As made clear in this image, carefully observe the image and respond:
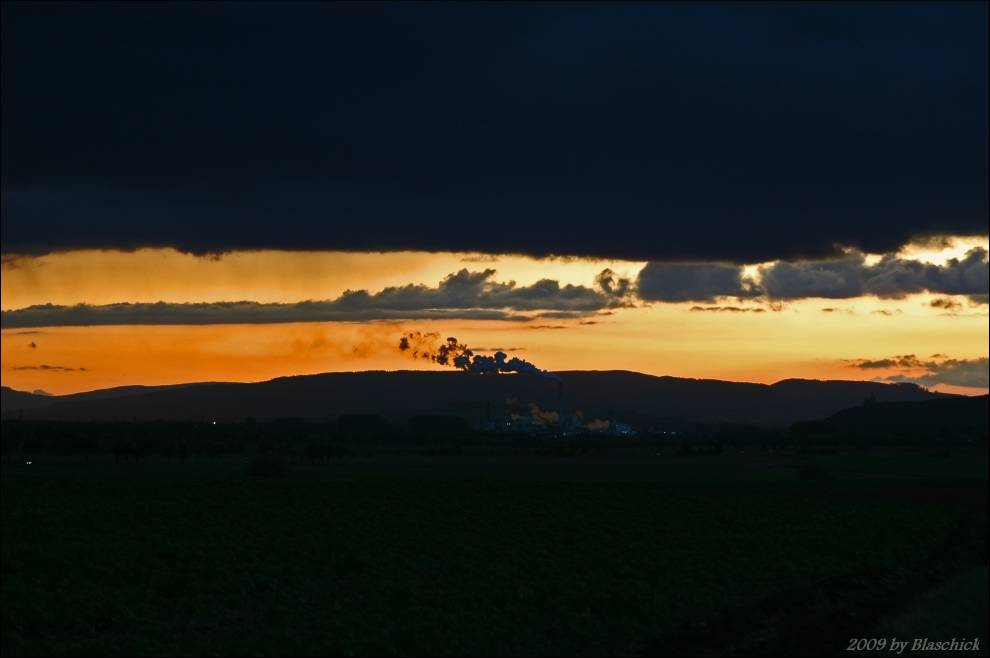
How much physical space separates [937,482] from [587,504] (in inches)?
1798

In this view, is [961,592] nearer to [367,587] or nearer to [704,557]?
[704,557]

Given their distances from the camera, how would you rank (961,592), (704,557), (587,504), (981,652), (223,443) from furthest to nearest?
(223,443) → (587,504) → (704,557) → (961,592) → (981,652)

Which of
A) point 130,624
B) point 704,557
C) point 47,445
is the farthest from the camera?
point 47,445

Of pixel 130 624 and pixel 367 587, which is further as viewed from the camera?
pixel 367 587

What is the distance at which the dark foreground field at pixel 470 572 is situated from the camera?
32.1 meters

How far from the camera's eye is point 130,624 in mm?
33750

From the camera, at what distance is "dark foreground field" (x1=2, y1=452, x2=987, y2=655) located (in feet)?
105

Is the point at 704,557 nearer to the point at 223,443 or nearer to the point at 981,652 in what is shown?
the point at 981,652

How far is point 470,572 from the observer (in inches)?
1715

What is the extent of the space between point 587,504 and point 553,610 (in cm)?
3758

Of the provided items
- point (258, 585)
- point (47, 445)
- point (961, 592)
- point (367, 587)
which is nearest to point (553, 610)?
point (367, 587)

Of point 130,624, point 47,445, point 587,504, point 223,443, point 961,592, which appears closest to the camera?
point 130,624

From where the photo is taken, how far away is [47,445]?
165 meters


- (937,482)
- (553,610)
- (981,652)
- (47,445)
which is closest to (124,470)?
(47,445)
